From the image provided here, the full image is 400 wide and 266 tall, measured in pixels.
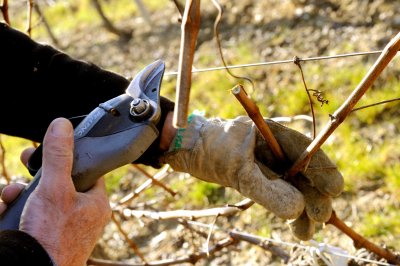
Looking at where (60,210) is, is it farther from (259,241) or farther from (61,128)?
(259,241)

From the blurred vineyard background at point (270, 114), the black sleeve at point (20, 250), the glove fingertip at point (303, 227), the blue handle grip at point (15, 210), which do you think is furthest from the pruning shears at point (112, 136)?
the glove fingertip at point (303, 227)

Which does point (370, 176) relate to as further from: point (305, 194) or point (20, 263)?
point (20, 263)

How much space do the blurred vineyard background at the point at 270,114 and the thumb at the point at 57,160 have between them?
2.24ft

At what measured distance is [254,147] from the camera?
1.81 metres

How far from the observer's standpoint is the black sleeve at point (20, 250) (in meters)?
1.28

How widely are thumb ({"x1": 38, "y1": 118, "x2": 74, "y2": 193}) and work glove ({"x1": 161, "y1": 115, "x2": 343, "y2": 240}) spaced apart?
0.48 m

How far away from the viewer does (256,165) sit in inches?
68.6

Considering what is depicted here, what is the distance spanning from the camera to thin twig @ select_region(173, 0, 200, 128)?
47.2 inches

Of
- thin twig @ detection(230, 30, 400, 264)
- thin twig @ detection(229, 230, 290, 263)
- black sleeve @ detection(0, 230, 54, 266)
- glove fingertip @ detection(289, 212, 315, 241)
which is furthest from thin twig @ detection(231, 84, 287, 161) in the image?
black sleeve @ detection(0, 230, 54, 266)

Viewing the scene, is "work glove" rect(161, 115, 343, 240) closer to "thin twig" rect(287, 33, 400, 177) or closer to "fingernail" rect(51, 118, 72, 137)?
"thin twig" rect(287, 33, 400, 177)

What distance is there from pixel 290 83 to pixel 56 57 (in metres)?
2.17

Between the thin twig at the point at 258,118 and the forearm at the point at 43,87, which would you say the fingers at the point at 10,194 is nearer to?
the forearm at the point at 43,87

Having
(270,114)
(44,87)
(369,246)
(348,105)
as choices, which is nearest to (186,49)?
(348,105)

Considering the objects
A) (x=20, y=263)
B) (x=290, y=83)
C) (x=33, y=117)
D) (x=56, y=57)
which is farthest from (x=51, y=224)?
(x=290, y=83)
